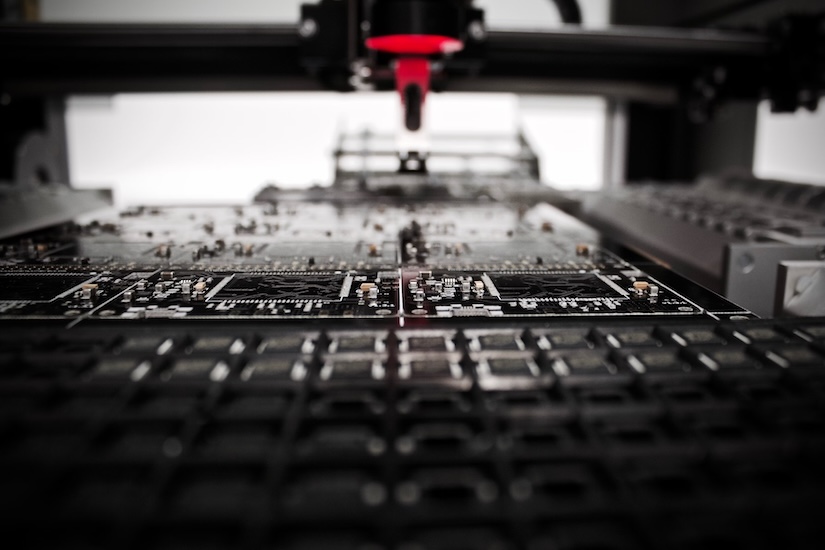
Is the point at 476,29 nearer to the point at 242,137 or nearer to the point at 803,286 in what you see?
the point at 803,286

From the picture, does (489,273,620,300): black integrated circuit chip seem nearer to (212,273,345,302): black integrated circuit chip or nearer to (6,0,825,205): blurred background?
(212,273,345,302): black integrated circuit chip

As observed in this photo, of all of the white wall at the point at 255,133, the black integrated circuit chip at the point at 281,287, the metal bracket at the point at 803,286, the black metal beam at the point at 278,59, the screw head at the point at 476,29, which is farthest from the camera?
the white wall at the point at 255,133

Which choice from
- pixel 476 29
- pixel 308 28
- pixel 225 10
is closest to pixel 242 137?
pixel 225 10

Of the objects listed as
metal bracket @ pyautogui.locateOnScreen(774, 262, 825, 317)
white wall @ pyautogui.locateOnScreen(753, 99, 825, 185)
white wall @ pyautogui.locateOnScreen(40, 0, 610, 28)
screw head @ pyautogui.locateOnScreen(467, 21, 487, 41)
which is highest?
white wall @ pyautogui.locateOnScreen(40, 0, 610, 28)

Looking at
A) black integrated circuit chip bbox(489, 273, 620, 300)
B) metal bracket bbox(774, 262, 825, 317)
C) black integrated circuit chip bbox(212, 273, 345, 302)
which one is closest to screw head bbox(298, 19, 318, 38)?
black integrated circuit chip bbox(212, 273, 345, 302)

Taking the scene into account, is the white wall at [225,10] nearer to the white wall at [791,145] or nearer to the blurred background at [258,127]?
the blurred background at [258,127]

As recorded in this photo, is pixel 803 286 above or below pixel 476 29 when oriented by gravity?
below

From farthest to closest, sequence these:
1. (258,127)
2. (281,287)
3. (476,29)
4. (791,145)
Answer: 1. (258,127)
2. (791,145)
3. (476,29)
4. (281,287)

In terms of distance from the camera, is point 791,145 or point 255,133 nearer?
point 791,145

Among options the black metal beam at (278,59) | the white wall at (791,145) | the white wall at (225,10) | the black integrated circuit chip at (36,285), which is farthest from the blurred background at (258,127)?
the black integrated circuit chip at (36,285)

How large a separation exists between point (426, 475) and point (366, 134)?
3463 mm

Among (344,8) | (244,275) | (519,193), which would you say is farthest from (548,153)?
(244,275)

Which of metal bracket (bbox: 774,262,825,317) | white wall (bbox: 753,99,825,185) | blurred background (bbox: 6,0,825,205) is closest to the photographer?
metal bracket (bbox: 774,262,825,317)

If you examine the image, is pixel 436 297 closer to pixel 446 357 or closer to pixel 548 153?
pixel 446 357
